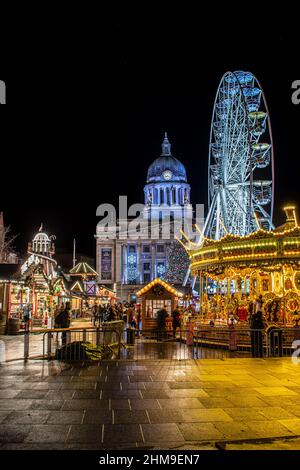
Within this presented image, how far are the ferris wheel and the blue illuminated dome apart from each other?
7713 cm

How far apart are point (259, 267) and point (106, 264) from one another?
8007cm

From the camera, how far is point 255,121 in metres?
30.3

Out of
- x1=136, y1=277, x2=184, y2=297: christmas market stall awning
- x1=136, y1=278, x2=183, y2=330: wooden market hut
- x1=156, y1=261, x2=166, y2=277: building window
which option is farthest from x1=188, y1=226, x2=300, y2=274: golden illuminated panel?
x1=156, y1=261, x2=166, y2=277: building window

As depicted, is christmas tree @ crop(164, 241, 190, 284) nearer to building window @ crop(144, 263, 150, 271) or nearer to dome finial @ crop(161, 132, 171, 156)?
building window @ crop(144, 263, 150, 271)

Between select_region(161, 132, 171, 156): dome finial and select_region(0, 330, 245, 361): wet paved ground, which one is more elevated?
select_region(161, 132, 171, 156): dome finial

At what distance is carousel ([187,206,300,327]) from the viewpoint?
21.4m

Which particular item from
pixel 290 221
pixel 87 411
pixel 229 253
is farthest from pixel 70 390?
pixel 290 221

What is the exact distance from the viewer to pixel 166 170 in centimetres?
11350

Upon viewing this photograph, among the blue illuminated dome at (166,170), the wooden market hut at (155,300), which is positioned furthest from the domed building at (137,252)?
the wooden market hut at (155,300)

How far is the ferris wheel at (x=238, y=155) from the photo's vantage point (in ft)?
98.9

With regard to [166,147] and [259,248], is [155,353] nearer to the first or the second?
[259,248]

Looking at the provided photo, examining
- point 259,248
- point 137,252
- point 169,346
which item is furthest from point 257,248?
point 137,252

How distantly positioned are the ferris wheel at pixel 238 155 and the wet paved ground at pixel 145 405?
18.0 metres

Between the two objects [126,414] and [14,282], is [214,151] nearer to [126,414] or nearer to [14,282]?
[14,282]
